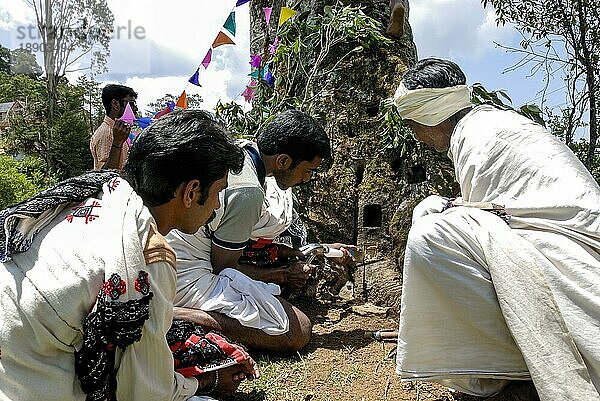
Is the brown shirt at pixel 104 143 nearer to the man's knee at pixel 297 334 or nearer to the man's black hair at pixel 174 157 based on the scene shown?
the man's knee at pixel 297 334

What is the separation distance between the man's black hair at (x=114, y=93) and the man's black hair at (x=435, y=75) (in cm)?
282

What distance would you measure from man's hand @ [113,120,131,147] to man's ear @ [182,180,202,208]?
10.1ft

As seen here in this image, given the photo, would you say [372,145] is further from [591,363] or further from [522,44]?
[591,363]

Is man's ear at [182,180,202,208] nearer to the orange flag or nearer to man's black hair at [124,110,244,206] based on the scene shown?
man's black hair at [124,110,244,206]

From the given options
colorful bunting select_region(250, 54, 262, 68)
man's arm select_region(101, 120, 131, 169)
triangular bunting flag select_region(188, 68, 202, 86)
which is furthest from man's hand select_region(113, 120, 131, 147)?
colorful bunting select_region(250, 54, 262, 68)

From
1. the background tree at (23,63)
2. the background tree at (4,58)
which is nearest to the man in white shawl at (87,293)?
the background tree at (23,63)

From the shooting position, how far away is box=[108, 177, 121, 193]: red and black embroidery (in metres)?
1.67

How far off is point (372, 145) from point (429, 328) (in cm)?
276

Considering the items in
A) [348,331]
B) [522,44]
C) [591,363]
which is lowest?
[348,331]

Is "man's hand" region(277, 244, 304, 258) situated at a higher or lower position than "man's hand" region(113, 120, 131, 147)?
lower

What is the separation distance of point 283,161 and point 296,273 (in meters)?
0.80

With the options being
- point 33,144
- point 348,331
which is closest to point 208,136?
point 348,331

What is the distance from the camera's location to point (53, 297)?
149 cm

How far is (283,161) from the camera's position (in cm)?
330
